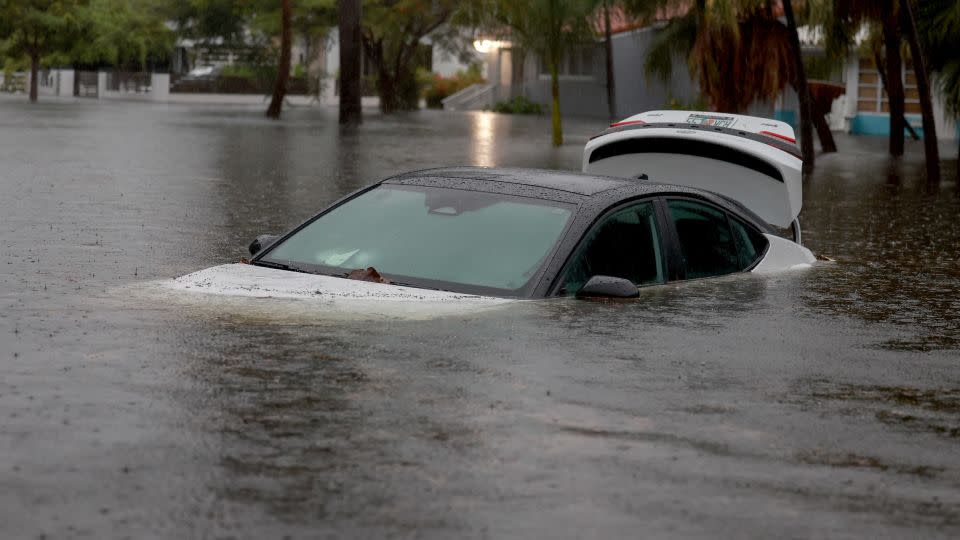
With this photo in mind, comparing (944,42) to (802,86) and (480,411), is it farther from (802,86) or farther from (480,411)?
(480,411)

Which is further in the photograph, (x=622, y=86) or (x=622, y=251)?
(x=622, y=86)

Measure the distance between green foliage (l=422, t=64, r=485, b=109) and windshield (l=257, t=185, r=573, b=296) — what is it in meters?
75.8

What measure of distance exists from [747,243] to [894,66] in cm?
2369

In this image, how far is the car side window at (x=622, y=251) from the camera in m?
10.2

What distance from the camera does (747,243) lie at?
39.2 feet

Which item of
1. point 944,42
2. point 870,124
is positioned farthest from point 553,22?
point 870,124

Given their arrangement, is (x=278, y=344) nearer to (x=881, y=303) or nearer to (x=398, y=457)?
(x=398, y=457)

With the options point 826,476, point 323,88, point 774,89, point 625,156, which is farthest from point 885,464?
point 323,88

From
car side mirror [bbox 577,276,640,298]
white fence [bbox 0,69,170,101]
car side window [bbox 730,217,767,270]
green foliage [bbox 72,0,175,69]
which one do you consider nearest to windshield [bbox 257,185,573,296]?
car side mirror [bbox 577,276,640,298]

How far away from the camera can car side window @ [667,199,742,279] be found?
→ 1109 cm

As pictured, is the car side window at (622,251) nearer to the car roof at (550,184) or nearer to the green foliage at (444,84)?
the car roof at (550,184)

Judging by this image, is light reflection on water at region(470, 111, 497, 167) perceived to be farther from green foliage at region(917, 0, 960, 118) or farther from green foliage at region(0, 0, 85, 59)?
green foliage at region(0, 0, 85, 59)

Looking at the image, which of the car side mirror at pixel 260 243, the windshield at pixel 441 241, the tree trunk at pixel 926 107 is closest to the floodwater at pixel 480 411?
the windshield at pixel 441 241

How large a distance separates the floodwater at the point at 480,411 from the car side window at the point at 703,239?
12 cm
